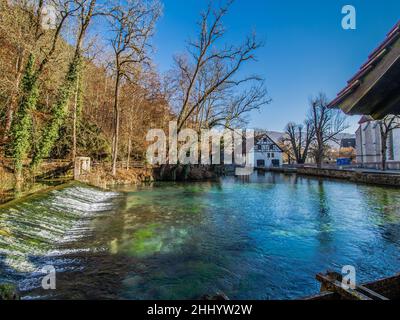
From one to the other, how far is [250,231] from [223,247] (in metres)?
1.78

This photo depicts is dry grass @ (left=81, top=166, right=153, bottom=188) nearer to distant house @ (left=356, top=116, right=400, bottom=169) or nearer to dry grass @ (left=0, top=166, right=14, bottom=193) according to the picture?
dry grass @ (left=0, top=166, right=14, bottom=193)

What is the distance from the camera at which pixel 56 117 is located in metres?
16.5

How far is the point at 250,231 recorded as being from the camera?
26.3ft

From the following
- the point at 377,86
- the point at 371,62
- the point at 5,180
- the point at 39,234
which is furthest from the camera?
the point at 5,180

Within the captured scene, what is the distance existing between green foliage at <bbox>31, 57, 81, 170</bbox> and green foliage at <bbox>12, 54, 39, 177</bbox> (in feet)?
3.64

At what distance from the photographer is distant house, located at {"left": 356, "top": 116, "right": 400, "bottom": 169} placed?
3406 centimetres

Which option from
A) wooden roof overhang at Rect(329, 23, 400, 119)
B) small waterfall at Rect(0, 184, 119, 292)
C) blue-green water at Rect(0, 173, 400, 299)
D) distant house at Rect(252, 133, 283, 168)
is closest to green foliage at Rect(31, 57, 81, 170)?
small waterfall at Rect(0, 184, 119, 292)

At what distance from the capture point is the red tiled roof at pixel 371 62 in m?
2.82

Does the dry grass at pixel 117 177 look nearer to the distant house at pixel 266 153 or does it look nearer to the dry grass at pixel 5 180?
the dry grass at pixel 5 180

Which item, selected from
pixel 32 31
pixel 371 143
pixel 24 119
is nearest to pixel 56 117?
pixel 24 119

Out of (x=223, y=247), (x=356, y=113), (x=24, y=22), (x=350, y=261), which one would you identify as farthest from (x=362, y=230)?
(x=24, y=22)

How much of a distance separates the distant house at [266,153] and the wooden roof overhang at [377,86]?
5212cm

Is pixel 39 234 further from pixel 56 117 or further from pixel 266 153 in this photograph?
pixel 266 153

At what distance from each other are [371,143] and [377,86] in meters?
44.9
